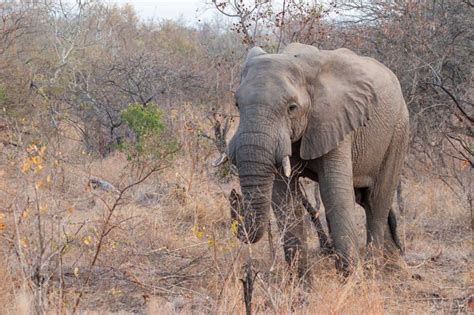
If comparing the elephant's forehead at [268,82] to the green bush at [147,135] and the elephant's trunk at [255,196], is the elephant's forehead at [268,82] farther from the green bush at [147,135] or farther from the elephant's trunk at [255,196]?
the green bush at [147,135]

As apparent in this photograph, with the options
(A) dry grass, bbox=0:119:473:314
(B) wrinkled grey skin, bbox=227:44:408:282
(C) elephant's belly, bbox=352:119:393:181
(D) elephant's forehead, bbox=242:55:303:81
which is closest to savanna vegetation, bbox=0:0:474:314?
(A) dry grass, bbox=0:119:473:314

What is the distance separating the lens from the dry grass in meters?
4.72

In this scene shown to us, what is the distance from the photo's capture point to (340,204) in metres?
5.93

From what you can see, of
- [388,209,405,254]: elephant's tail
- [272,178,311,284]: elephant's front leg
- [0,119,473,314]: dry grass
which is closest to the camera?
[0,119,473,314]: dry grass

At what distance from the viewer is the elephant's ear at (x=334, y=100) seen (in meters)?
5.92

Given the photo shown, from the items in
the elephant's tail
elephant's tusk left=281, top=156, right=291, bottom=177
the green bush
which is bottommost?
the elephant's tail

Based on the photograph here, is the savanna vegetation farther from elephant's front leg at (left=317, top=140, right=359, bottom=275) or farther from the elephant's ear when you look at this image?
the elephant's ear

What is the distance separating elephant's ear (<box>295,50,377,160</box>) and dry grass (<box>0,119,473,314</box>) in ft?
2.84

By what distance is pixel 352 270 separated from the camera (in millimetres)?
5730

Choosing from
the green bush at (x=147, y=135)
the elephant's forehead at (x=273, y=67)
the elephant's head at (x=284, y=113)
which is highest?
the elephant's forehead at (x=273, y=67)

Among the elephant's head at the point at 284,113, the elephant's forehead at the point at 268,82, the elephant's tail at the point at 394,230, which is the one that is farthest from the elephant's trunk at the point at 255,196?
the elephant's tail at the point at 394,230

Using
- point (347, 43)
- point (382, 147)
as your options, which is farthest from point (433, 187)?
point (382, 147)

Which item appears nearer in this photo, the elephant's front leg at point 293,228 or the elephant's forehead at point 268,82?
the elephant's forehead at point 268,82

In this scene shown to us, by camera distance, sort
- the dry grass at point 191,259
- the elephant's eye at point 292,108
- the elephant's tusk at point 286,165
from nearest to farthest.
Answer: the dry grass at point 191,259
the elephant's tusk at point 286,165
the elephant's eye at point 292,108
